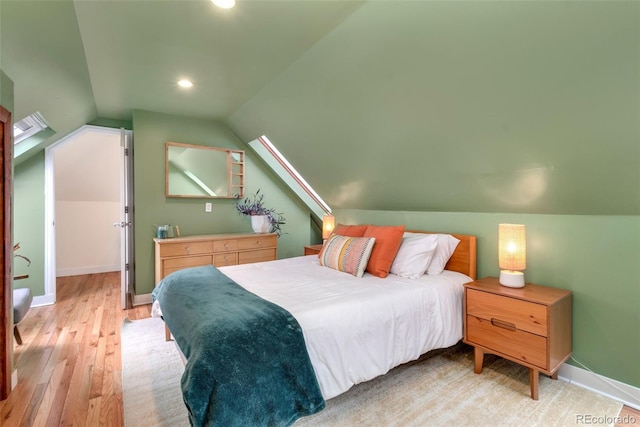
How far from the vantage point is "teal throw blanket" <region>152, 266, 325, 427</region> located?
3.74ft

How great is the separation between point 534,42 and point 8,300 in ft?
10.7

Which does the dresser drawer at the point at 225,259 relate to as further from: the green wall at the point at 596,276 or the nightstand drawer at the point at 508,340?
the green wall at the point at 596,276

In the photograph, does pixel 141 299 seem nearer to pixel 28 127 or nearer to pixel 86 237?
pixel 28 127

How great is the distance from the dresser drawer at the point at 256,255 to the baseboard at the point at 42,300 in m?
2.29

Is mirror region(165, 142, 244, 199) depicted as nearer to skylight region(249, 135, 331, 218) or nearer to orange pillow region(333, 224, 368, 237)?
skylight region(249, 135, 331, 218)

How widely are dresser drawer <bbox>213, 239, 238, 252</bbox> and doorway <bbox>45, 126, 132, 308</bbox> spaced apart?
1666 mm

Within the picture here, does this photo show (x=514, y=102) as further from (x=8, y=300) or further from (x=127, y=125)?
(x=127, y=125)

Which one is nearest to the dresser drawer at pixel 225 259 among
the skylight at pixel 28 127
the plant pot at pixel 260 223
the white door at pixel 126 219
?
the plant pot at pixel 260 223

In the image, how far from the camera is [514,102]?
1.66 metres

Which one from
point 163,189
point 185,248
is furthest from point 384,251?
point 163,189

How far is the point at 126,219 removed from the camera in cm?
342

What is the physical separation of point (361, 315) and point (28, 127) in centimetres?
373

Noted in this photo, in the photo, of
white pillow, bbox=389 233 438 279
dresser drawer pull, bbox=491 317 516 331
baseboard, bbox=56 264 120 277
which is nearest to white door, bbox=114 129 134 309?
baseboard, bbox=56 264 120 277

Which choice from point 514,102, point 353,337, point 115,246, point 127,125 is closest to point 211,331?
point 353,337
